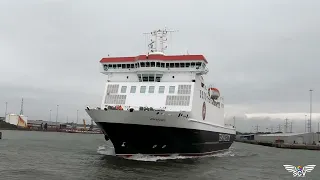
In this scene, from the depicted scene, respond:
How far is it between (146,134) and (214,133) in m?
10.1

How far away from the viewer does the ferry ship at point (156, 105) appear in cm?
2162

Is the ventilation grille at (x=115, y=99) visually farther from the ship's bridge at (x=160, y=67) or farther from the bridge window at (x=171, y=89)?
the bridge window at (x=171, y=89)

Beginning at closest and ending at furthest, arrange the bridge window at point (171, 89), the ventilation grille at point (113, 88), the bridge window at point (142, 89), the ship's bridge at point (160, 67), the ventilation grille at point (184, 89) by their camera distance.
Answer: the ventilation grille at point (184, 89) → the bridge window at point (171, 89) → the bridge window at point (142, 89) → the ship's bridge at point (160, 67) → the ventilation grille at point (113, 88)

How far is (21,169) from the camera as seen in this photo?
1770 centimetres

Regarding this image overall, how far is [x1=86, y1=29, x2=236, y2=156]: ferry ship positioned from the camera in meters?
21.6

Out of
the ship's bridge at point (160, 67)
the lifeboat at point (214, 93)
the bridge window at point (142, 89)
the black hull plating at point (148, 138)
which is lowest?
the black hull plating at point (148, 138)

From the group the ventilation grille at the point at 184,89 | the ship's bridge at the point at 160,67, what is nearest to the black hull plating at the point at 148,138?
the ventilation grille at the point at 184,89

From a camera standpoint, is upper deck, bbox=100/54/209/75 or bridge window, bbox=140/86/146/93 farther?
upper deck, bbox=100/54/209/75

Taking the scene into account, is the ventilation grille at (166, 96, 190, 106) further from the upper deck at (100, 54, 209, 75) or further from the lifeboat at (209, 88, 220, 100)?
the lifeboat at (209, 88, 220, 100)

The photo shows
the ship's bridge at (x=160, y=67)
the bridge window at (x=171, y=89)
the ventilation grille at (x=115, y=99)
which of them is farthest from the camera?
the ship's bridge at (x=160, y=67)

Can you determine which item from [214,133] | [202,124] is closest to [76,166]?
[202,124]

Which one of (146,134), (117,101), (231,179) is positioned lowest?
(231,179)

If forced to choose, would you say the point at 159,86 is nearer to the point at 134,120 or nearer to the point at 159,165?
the point at 134,120

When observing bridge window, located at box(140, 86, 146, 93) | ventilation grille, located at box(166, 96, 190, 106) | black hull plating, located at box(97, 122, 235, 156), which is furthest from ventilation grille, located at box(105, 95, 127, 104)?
ventilation grille, located at box(166, 96, 190, 106)
